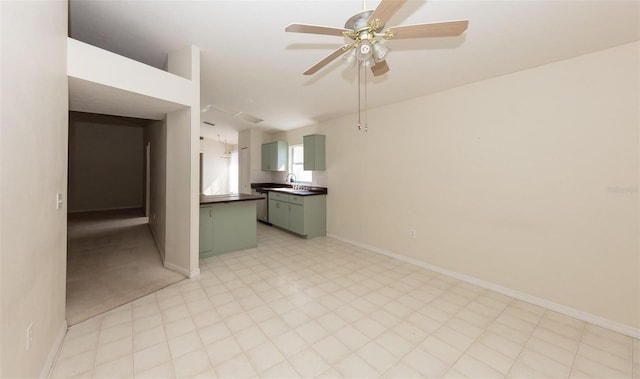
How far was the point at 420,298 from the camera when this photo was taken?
2.55 meters

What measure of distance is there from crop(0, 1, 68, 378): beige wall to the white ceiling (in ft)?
2.35

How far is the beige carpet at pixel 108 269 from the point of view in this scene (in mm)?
2322

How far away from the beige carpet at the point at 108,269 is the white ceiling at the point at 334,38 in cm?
264

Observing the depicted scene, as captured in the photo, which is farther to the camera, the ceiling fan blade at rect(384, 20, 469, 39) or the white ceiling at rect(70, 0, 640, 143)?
the white ceiling at rect(70, 0, 640, 143)

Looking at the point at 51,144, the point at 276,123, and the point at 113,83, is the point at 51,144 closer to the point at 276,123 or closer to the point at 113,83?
the point at 113,83

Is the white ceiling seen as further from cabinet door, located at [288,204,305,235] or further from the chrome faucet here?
the chrome faucet

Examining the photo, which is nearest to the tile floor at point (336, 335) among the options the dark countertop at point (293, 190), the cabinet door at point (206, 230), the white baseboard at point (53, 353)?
the white baseboard at point (53, 353)

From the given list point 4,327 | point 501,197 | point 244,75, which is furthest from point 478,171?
point 4,327

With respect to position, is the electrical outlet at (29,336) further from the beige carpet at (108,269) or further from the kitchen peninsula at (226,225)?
the kitchen peninsula at (226,225)

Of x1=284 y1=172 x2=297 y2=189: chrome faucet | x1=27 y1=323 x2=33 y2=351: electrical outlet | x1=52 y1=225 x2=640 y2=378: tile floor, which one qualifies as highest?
x1=284 y1=172 x2=297 y2=189: chrome faucet

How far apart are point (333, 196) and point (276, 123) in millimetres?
2163

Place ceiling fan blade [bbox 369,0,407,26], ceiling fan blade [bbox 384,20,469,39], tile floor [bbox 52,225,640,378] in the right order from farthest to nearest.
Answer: tile floor [bbox 52,225,640,378]
ceiling fan blade [bbox 384,20,469,39]
ceiling fan blade [bbox 369,0,407,26]

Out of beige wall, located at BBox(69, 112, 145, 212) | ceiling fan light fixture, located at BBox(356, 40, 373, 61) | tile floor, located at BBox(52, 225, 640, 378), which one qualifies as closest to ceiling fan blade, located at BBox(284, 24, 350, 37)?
ceiling fan light fixture, located at BBox(356, 40, 373, 61)

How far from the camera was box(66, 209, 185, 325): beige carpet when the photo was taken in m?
2.32
